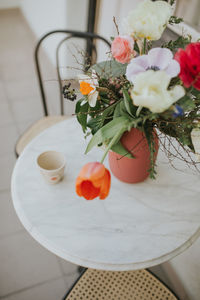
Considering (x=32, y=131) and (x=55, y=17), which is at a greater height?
(x=55, y=17)

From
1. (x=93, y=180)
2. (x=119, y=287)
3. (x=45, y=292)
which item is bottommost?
(x=45, y=292)

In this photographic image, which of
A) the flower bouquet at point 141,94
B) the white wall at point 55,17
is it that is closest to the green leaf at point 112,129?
the flower bouquet at point 141,94

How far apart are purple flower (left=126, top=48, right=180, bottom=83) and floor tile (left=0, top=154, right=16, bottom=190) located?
4.72 feet

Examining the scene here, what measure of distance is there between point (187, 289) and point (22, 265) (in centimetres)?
83

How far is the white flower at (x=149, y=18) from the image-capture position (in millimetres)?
603

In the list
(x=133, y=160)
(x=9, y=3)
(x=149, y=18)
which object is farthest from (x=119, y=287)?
(x=9, y=3)

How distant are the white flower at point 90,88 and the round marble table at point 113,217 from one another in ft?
1.13

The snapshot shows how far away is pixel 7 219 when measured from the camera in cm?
167

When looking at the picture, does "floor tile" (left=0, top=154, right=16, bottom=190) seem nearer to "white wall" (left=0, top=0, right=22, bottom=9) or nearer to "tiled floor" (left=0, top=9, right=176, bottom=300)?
"tiled floor" (left=0, top=9, right=176, bottom=300)

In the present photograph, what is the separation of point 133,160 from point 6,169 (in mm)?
1310

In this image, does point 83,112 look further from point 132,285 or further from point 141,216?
point 132,285

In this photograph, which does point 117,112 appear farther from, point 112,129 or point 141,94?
point 141,94

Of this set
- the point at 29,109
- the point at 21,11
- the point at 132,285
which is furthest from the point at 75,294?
the point at 21,11

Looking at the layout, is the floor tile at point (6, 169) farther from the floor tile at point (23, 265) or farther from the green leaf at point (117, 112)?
the green leaf at point (117, 112)
